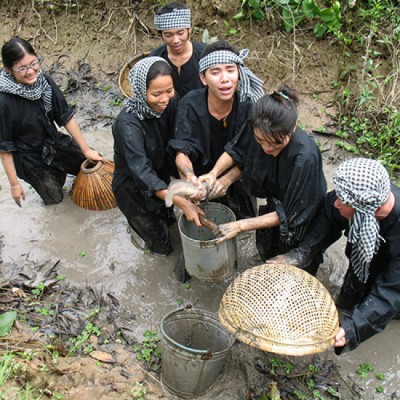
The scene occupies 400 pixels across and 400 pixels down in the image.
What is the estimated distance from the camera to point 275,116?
2.94m

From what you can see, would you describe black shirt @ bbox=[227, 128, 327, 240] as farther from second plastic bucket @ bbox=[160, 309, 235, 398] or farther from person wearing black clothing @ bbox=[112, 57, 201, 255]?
second plastic bucket @ bbox=[160, 309, 235, 398]

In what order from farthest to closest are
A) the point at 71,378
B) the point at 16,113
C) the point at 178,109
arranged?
the point at 16,113 → the point at 178,109 → the point at 71,378

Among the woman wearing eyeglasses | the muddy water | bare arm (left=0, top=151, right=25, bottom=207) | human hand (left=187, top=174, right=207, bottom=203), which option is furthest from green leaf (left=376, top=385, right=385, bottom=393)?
bare arm (left=0, top=151, right=25, bottom=207)

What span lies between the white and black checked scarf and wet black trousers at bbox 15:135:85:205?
592 mm

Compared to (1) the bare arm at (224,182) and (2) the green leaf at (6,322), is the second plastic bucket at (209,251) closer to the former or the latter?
(1) the bare arm at (224,182)

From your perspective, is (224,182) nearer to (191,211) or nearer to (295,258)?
(191,211)

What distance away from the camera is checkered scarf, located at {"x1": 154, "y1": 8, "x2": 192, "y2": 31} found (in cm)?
440

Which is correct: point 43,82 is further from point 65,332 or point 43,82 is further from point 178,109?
point 65,332

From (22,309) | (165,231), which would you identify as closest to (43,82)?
(165,231)

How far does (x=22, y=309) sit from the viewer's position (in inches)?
156

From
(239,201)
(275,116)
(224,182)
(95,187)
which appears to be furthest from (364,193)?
(95,187)

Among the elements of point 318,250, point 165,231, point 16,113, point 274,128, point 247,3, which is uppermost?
point 247,3

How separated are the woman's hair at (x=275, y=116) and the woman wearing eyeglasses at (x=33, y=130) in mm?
2251

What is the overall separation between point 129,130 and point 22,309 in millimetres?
1754
